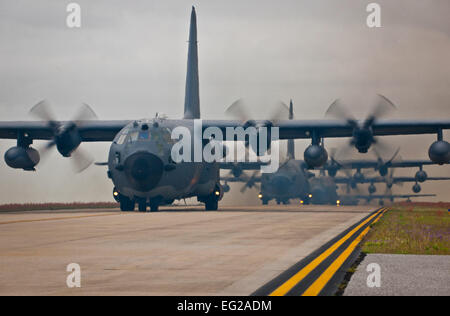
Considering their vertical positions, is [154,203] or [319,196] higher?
[319,196]

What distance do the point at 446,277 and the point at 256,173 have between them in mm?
62469

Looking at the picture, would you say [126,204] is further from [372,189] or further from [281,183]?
[372,189]

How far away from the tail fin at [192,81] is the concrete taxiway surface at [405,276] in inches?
1247

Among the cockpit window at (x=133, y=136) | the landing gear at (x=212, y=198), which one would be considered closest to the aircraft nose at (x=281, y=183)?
the landing gear at (x=212, y=198)

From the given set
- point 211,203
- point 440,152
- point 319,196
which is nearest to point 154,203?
point 211,203

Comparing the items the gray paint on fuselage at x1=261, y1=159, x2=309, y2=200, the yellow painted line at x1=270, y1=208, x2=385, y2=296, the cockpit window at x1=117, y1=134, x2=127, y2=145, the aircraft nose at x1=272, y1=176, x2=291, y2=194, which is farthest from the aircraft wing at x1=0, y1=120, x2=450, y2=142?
the gray paint on fuselage at x1=261, y1=159, x2=309, y2=200

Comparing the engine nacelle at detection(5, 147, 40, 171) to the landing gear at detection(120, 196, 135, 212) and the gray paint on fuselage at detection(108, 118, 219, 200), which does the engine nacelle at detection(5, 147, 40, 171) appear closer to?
the landing gear at detection(120, 196, 135, 212)

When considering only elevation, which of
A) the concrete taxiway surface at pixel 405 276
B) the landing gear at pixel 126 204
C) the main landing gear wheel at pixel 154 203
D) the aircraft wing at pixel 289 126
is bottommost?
the concrete taxiway surface at pixel 405 276

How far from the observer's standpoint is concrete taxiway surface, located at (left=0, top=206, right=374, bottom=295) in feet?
29.3

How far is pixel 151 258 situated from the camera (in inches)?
484

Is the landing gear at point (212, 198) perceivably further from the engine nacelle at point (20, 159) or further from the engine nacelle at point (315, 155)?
the engine nacelle at point (20, 159)

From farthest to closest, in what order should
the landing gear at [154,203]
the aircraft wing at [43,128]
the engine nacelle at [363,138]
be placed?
the aircraft wing at [43,128] → the engine nacelle at [363,138] → the landing gear at [154,203]

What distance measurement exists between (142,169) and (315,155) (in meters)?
10.4

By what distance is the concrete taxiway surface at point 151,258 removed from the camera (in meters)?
8.95
